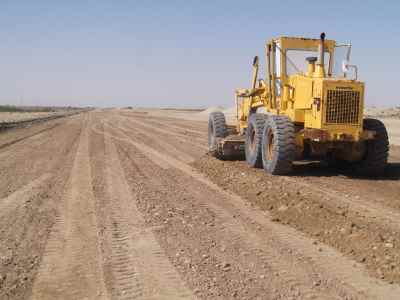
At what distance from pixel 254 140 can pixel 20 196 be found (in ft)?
17.4

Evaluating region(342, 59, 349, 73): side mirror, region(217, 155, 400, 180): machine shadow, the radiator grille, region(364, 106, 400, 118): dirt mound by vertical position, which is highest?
region(342, 59, 349, 73): side mirror

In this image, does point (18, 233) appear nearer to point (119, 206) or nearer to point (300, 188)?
point (119, 206)

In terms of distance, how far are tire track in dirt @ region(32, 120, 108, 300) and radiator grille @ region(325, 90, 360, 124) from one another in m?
4.77

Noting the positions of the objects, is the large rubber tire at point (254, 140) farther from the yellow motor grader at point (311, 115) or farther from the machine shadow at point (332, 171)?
the machine shadow at point (332, 171)

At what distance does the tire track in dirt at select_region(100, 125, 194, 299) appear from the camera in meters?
3.93

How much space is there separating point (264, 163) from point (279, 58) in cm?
243

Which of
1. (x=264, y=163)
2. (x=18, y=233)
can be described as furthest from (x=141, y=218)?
(x=264, y=163)

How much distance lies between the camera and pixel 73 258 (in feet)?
15.5

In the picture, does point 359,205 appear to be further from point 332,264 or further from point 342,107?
point 342,107

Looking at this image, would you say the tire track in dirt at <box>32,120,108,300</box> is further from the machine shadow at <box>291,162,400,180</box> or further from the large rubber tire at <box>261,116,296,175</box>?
the machine shadow at <box>291,162,400,180</box>

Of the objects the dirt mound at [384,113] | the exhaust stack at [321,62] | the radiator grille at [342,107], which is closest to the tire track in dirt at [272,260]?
the radiator grille at [342,107]

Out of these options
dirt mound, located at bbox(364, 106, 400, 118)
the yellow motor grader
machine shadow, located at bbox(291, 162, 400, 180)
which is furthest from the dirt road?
dirt mound, located at bbox(364, 106, 400, 118)

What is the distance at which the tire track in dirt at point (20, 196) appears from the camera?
6.79 meters

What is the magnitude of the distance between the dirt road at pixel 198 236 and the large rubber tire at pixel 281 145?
0.28 metres
